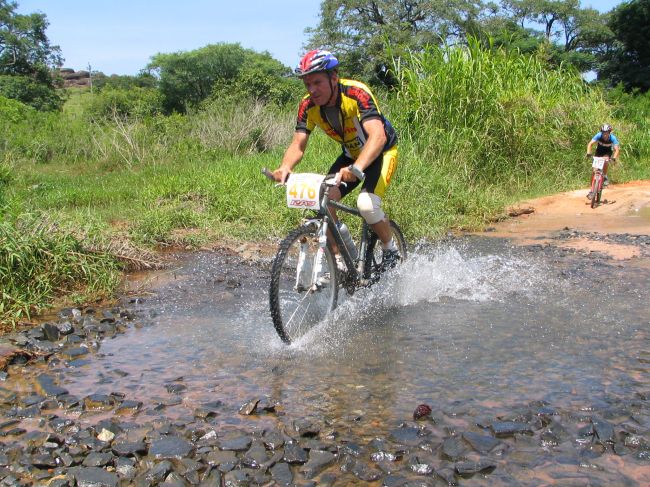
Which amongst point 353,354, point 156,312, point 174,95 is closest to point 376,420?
point 353,354

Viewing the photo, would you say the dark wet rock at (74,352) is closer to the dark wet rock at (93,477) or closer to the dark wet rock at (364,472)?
the dark wet rock at (93,477)

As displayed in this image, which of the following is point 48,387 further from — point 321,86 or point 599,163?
point 599,163

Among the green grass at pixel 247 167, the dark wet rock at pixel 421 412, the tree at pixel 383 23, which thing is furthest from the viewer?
the tree at pixel 383 23

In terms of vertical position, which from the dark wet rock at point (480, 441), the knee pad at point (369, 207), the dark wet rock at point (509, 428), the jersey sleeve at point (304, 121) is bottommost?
the dark wet rock at point (480, 441)

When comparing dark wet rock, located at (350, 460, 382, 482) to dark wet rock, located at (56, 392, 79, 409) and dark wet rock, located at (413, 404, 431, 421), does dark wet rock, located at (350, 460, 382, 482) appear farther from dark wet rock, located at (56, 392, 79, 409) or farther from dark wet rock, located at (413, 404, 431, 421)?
dark wet rock, located at (56, 392, 79, 409)

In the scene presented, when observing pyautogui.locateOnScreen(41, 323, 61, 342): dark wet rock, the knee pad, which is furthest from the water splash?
pyautogui.locateOnScreen(41, 323, 61, 342): dark wet rock

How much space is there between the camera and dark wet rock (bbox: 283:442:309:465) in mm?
2789

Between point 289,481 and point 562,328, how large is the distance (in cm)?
283

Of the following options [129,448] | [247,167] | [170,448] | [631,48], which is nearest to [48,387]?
[129,448]

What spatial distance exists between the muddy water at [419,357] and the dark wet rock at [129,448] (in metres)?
0.35

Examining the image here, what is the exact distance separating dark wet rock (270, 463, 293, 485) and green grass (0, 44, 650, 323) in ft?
10.7

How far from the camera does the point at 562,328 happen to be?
4.66m

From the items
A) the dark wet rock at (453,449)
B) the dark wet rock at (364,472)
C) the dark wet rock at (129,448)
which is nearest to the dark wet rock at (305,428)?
the dark wet rock at (364,472)

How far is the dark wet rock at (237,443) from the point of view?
2.91 meters
